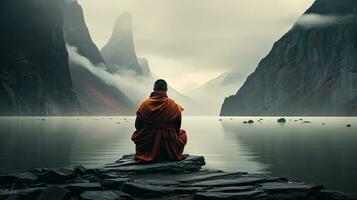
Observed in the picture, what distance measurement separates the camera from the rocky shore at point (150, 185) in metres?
9.57

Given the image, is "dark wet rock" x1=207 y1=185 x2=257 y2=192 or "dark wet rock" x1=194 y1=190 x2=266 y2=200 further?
"dark wet rock" x1=207 y1=185 x2=257 y2=192

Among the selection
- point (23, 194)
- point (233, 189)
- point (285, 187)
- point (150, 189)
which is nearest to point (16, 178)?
point (23, 194)

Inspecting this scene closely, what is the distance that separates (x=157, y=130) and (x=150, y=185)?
3840mm

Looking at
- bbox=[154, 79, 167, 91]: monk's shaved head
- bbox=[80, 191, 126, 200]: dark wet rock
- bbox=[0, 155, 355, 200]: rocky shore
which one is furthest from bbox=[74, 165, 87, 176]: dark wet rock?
bbox=[80, 191, 126, 200]: dark wet rock

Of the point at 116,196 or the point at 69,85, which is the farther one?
the point at 69,85

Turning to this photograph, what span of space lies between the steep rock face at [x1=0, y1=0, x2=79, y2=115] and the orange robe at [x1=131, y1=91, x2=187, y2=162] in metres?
103

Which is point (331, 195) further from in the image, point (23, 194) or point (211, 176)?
point (23, 194)

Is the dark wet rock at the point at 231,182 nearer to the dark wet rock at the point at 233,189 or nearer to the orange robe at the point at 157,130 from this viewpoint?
the dark wet rock at the point at 233,189

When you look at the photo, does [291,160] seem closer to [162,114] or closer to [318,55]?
[162,114]

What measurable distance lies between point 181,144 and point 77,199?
18.7 feet

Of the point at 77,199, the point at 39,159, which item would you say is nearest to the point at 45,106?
the point at 39,159

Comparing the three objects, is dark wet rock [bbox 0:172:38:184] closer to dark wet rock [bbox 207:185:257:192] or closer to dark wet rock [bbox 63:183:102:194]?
dark wet rock [bbox 63:183:102:194]

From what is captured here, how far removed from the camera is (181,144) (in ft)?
48.3

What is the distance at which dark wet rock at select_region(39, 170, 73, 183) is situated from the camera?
11922mm
